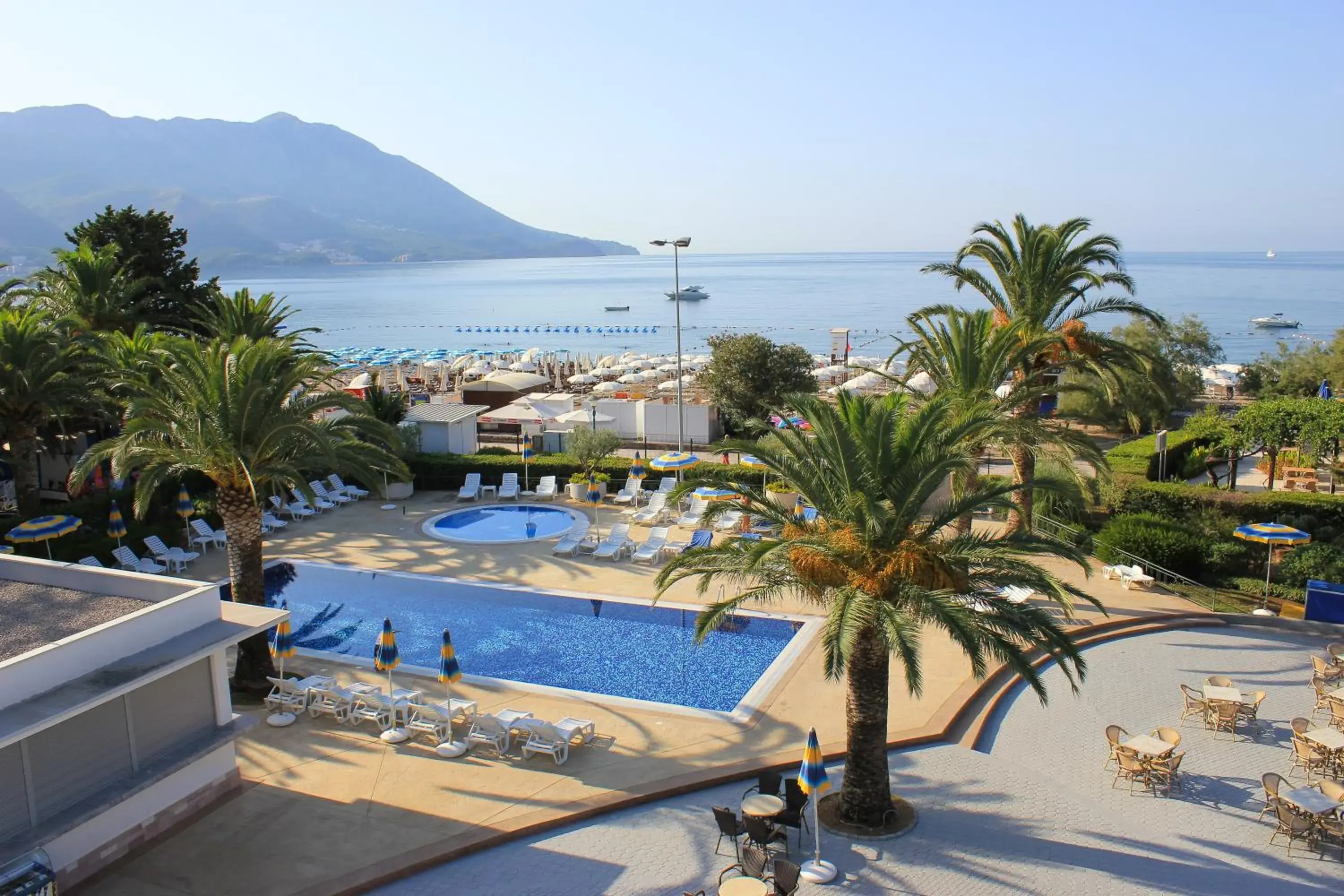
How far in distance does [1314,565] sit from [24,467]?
24809 mm

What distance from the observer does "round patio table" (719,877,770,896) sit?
7.58 metres

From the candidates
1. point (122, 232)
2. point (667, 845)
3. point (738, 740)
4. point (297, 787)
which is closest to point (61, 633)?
point (297, 787)

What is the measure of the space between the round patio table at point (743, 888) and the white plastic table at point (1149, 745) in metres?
4.80

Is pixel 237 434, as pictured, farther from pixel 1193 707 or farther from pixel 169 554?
pixel 1193 707

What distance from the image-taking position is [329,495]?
23.6m

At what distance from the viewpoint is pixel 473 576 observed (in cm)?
1794

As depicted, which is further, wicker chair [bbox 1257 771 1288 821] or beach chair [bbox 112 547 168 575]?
beach chair [bbox 112 547 168 575]

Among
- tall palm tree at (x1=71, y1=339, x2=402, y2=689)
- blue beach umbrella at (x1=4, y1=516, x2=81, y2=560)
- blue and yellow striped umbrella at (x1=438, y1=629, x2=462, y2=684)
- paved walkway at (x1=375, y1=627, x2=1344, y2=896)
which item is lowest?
paved walkway at (x1=375, y1=627, x2=1344, y2=896)

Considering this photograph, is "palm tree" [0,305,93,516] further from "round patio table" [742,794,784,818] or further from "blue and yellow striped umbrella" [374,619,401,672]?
"round patio table" [742,794,784,818]

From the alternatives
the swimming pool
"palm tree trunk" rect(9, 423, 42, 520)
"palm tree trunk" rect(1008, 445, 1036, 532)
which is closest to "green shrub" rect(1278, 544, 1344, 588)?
"palm tree trunk" rect(1008, 445, 1036, 532)

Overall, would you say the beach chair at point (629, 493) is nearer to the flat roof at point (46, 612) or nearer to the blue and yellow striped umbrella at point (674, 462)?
the blue and yellow striped umbrella at point (674, 462)

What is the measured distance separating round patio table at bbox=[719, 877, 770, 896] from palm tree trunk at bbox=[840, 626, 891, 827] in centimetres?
173

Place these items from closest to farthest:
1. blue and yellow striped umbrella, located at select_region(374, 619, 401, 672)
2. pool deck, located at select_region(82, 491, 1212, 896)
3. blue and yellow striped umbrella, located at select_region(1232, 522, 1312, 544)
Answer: pool deck, located at select_region(82, 491, 1212, 896)
blue and yellow striped umbrella, located at select_region(374, 619, 401, 672)
blue and yellow striped umbrella, located at select_region(1232, 522, 1312, 544)

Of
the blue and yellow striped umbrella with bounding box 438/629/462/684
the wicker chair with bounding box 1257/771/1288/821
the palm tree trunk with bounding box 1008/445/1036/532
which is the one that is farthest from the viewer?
the palm tree trunk with bounding box 1008/445/1036/532
